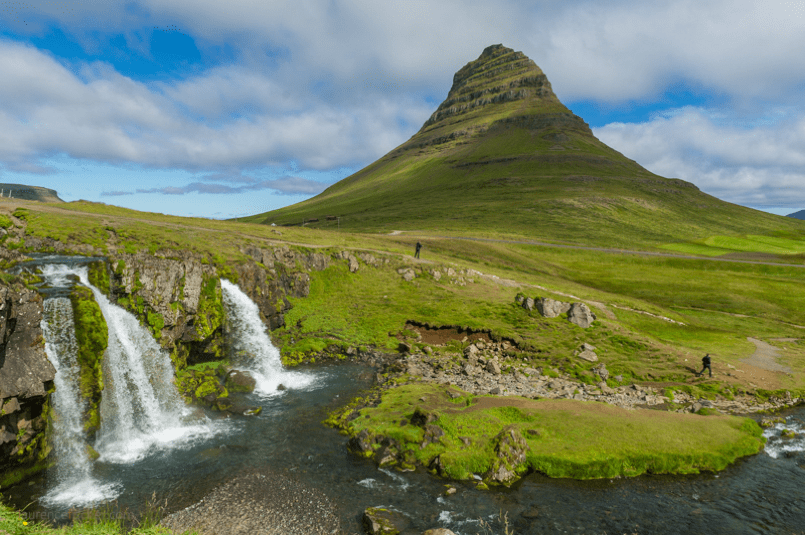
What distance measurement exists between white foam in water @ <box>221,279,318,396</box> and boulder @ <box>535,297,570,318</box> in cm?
3340

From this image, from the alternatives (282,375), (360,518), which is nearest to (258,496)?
(360,518)

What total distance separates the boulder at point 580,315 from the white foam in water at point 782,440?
71.6 ft

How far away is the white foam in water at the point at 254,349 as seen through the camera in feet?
123

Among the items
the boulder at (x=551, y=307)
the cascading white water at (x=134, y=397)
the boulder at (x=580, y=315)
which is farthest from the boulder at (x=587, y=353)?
the cascading white water at (x=134, y=397)

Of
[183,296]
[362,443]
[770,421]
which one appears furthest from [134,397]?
[770,421]

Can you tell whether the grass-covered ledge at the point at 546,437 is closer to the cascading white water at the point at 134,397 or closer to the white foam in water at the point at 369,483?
the white foam in water at the point at 369,483

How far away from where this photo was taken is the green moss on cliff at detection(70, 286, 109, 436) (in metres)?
26.8

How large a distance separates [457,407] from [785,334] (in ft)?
187

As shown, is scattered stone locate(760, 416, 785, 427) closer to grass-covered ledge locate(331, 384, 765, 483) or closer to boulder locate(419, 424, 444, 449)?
grass-covered ledge locate(331, 384, 765, 483)

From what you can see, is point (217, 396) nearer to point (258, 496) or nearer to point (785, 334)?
point (258, 496)

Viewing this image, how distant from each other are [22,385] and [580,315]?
55.5m

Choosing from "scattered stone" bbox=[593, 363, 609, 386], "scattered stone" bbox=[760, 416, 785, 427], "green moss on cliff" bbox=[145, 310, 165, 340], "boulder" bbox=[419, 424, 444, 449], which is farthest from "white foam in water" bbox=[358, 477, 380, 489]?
"scattered stone" bbox=[760, 416, 785, 427]

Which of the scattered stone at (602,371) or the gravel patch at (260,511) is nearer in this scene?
the gravel patch at (260,511)

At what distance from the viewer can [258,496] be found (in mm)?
21344
